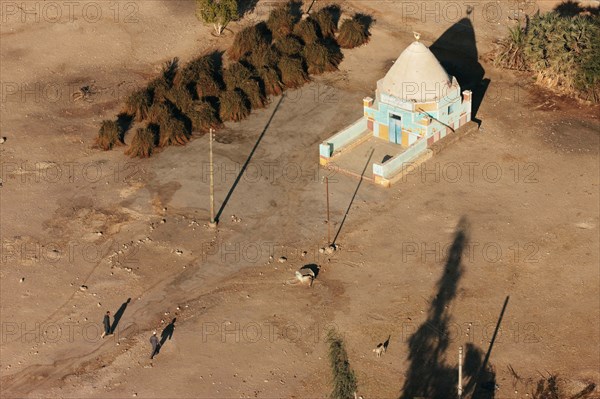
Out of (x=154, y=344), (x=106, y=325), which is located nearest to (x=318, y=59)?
(x=106, y=325)

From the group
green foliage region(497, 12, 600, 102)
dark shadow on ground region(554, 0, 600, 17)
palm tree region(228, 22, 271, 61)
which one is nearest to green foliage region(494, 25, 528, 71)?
green foliage region(497, 12, 600, 102)

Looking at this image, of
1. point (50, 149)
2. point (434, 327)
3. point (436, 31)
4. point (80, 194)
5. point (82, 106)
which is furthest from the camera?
point (436, 31)

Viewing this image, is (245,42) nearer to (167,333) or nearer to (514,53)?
(514,53)

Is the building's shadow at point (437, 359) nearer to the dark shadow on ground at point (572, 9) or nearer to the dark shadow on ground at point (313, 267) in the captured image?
the dark shadow on ground at point (313, 267)

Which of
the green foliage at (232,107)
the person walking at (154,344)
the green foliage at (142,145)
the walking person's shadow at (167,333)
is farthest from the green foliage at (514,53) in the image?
the person walking at (154,344)

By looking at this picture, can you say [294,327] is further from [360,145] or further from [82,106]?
[82,106]

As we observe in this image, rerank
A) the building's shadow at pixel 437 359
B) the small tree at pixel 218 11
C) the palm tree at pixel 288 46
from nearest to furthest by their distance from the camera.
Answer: the building's shadow at pixel 437 359
the palm tree at pixel 288 46
the small tree at pixel 218 11

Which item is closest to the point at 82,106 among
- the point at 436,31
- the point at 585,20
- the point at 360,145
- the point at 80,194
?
the point at 80,194
